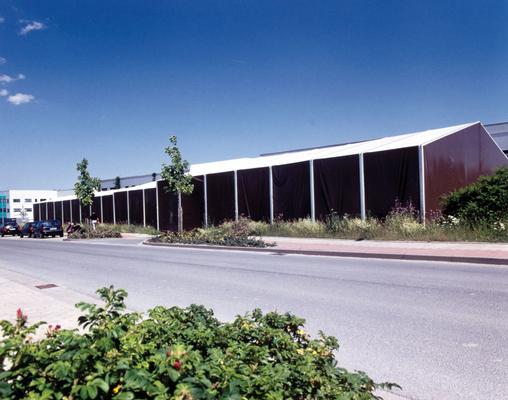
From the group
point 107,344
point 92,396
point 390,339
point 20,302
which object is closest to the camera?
point 92,396

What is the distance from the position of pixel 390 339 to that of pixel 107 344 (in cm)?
403

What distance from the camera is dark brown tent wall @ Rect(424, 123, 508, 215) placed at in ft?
61.5

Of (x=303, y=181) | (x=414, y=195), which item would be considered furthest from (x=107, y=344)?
(x=303, y=181)

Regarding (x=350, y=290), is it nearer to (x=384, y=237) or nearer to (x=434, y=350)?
(x=434, y=350)

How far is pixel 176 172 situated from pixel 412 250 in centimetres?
1548

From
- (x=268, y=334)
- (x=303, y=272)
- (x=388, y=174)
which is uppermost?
(x=388, y=174)

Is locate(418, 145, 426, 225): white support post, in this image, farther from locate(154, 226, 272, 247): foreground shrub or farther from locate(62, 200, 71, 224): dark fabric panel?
locate(62, 200, 71, 224): dark fabric panel

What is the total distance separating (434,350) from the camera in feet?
16.3

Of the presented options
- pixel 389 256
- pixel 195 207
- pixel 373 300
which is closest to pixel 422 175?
pixel 389 256

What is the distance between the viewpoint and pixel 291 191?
23500 mm

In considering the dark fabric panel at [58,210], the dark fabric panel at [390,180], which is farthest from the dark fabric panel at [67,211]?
the dark fabric panel at [390,180]

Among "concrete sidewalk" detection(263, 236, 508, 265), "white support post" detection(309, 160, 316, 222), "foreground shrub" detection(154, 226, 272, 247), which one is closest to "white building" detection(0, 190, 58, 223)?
"foreground shrub" detection(154, 226, 272, 247)

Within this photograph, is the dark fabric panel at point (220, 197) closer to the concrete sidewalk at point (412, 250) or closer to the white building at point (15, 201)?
the concrete sidewalk at point (412, 250)

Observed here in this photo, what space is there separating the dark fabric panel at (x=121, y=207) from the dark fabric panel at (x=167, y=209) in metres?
6.99
